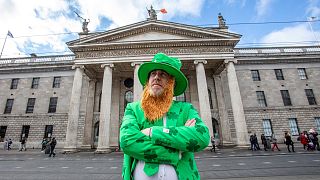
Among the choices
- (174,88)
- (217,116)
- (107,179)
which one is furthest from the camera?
(217,116)

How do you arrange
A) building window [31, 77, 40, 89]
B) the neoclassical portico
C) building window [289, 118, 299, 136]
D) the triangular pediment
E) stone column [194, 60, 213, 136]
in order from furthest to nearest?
building window [31, 77, 40, 89]
building window [289, 118, 299, 136]
the triangular pediment
the neoclassical portico
stone column [194, 60, 213, 136]

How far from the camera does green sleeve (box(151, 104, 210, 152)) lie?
53.2 inches

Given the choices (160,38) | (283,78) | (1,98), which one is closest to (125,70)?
(160,38)

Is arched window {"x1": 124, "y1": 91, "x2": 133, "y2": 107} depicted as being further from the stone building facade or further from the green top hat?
the green top hat

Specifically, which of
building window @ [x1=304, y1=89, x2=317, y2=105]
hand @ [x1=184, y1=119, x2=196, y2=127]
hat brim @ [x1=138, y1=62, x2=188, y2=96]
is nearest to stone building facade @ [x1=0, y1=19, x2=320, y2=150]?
building window @ [x1=304, y1=89, x2=317, y2=105]

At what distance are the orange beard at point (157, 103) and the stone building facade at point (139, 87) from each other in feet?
57.1

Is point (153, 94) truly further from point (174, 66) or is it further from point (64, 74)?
point (64, 74)

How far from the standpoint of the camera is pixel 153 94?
1.74 metres

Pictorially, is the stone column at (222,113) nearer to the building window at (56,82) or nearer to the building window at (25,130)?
the building window at (56,82)

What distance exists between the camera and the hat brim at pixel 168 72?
1747mm

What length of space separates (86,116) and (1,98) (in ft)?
44.9

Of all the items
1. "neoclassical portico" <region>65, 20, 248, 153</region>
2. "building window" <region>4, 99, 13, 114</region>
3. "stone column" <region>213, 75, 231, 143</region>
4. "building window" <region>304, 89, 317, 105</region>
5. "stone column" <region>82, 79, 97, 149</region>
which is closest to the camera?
"neoclassical portico" <region>65, 20, 248, 153</region>

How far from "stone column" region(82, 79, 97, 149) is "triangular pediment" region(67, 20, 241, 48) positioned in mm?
6182

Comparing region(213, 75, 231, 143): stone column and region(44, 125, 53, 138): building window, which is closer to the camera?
region(213, 75, 231, 143): stone column
